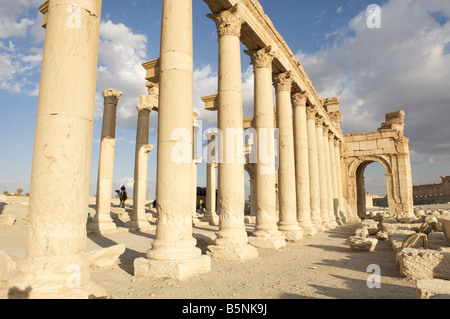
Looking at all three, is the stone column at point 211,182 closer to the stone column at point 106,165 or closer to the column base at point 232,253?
the stone column at point 106,165

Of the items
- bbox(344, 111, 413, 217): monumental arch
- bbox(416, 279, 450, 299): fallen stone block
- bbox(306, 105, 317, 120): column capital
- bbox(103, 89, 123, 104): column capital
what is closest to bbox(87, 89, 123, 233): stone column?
bbox(103, 89, 123, 104): column capital

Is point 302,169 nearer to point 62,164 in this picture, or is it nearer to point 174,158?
point 174,158

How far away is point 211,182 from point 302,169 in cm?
1195

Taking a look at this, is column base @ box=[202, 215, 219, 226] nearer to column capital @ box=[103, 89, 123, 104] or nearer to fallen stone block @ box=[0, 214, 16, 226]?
column capital @ box=[103, 89, 123, 104]

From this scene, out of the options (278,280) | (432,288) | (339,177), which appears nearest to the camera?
(432,288)

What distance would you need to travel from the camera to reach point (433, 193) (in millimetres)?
56969

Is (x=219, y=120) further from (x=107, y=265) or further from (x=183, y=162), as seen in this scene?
(x=107, y=265)

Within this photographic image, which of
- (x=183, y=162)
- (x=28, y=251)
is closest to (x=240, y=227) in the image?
(x=183, y=162)

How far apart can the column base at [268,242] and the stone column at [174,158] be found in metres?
4.49

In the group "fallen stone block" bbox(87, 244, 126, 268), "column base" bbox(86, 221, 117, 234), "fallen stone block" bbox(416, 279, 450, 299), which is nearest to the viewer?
"fallen stone block" bbox(416, 279, 450, 299)

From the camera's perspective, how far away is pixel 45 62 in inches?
203

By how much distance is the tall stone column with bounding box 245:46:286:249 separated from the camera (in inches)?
465

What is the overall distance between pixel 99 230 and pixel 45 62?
40.9 ft

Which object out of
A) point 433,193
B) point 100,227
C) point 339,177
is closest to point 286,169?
point 100,227
